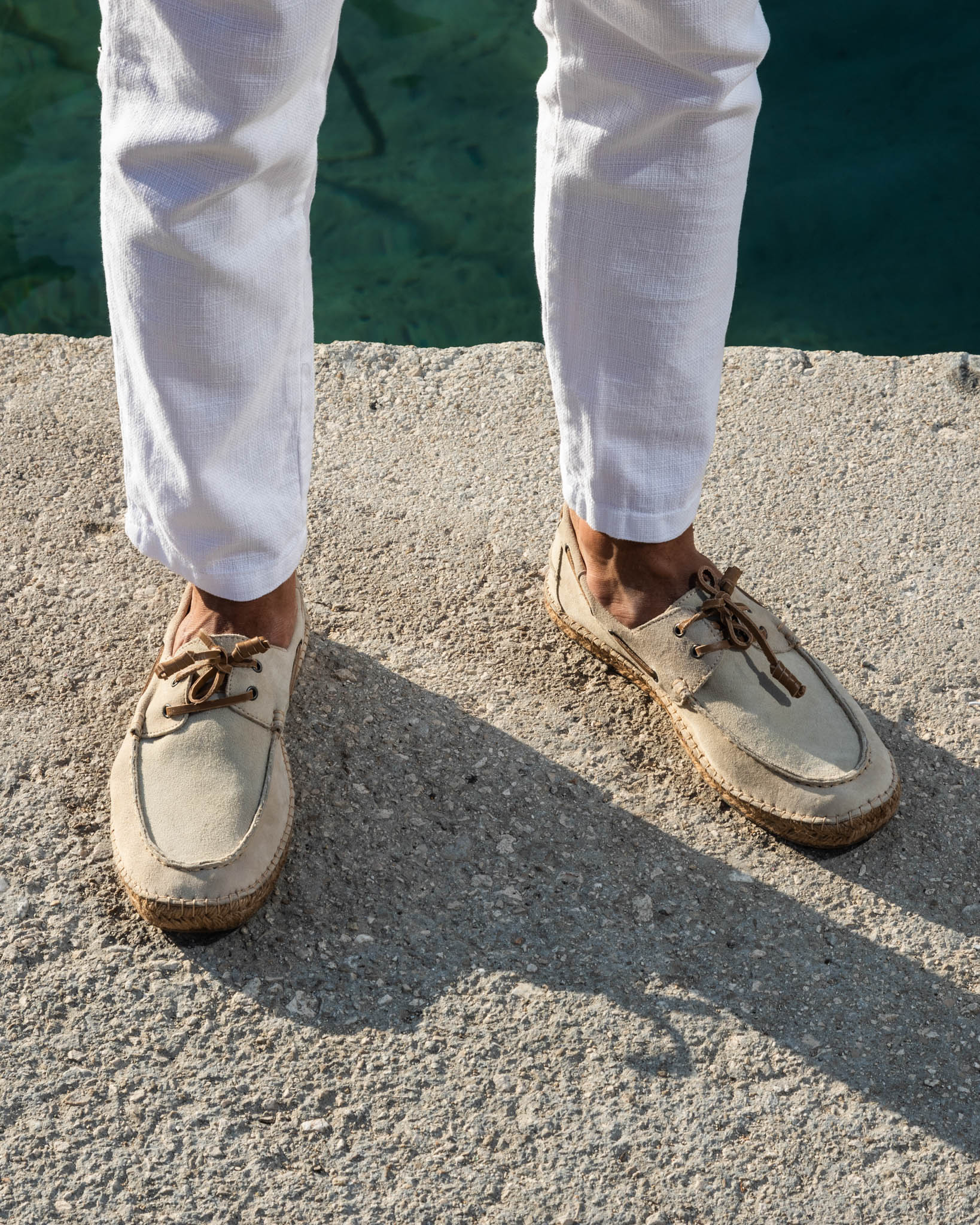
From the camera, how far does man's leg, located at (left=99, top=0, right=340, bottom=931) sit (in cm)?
105

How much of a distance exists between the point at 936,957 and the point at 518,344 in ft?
4.34

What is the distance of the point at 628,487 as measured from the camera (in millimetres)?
1446

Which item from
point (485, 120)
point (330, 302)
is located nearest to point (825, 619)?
point (330, 302)

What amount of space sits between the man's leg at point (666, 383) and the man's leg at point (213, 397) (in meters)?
0.31

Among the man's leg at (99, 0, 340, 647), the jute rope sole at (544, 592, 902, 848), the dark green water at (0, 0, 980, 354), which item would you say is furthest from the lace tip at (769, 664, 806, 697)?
the dark green water at (0, 0, 980, 354)

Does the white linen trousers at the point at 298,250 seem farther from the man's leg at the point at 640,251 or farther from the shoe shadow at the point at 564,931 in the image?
the shoe shadow at the point at 564,931

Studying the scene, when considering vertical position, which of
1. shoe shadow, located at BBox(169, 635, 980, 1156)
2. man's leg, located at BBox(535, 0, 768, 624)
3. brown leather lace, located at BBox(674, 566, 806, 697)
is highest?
man's leg, located at BBox(535, 0, 768, 624)

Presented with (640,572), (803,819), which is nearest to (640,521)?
(640,572)

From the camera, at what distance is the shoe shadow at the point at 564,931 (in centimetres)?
128

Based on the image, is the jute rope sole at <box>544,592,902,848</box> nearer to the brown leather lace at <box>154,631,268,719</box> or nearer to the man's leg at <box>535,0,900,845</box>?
the man's leg at <box>535,0,900,845</box>

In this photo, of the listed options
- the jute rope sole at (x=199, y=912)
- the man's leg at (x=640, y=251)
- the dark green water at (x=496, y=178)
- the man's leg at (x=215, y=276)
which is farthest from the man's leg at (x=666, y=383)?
the dark green water at (x=496, y=178)

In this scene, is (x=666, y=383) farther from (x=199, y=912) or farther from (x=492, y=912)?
(x=199, y=912)

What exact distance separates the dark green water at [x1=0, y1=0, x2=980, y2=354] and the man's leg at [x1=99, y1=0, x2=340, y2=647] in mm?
1928

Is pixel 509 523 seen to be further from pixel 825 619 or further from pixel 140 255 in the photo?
pixel 140 255
